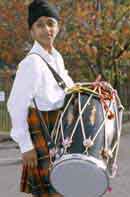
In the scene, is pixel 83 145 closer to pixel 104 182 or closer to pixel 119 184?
pixel 104 182

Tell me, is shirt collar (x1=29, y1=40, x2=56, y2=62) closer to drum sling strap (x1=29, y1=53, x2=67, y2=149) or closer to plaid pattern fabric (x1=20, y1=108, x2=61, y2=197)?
drum sling strap (x1=29, y1=53, x2=67, y2=149)

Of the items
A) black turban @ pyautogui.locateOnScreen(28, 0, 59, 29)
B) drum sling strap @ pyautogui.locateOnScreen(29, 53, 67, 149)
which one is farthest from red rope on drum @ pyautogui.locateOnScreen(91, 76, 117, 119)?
black turban @ pyautogui.locateOnScreen(28, 0, 59, 29)

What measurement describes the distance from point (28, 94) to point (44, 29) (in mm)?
416

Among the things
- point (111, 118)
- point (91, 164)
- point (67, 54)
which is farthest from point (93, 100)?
point (67, 54)

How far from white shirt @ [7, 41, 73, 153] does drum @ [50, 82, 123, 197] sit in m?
0.10

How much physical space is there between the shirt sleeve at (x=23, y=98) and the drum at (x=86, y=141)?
0.58ft

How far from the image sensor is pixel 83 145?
119 inches

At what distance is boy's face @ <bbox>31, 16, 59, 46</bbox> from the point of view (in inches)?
128

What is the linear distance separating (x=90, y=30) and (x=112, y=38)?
1.94ft

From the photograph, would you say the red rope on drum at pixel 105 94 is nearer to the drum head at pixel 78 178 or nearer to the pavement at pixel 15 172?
the drum head at pixel 78 178

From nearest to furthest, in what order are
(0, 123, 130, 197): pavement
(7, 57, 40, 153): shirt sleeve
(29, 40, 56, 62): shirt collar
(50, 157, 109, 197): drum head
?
1. (50, 157, 109, 197): drum head
2. (7, 57, 40, 153): shirt sleeve
3. (29, 40, 56, 62): shirt collar
4. (0, 123, 130, 197): pavement

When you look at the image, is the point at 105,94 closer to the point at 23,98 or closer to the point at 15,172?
the point at 23,98

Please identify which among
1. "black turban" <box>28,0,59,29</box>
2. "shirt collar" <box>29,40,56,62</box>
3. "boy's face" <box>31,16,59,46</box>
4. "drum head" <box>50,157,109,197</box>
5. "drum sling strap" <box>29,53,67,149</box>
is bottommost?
"drum head" <box>50,157,109,197</box>

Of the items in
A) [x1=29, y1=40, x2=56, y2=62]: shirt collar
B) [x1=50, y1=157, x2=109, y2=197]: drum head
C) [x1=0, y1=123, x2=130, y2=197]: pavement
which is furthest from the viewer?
[x1=0, y1=123, x2=130, y2=197]: pavement
